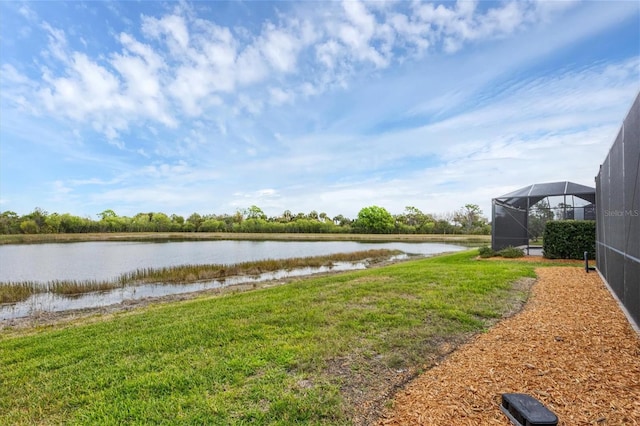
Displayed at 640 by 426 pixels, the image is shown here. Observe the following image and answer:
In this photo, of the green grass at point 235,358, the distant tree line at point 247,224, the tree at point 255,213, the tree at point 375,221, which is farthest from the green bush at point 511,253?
the tree at point 255,213

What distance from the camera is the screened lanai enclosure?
42.6 ft

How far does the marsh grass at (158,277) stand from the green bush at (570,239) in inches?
445

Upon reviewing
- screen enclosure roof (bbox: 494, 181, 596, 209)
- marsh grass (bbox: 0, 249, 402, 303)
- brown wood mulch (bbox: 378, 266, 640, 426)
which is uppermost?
screen enclosure roof (bbox: 494, 181, 596, 209)

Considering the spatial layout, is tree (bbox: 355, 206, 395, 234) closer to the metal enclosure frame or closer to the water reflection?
the water reflection

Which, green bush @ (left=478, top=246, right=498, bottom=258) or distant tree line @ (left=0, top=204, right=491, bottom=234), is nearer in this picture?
green bush @ (left=478, top=246, right=498, bottom=258)

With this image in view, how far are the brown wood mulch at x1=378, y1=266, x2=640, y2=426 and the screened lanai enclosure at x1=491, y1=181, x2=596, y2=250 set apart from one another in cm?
1024

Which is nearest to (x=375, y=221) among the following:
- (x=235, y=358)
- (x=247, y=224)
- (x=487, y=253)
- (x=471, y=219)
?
(x=471, y=219)

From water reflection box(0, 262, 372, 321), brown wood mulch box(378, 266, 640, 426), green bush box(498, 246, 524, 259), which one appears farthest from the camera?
green bush box(498, 246, 524, 259)

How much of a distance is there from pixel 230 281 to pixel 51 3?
11.0 m

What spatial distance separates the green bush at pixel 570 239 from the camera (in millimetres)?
10375

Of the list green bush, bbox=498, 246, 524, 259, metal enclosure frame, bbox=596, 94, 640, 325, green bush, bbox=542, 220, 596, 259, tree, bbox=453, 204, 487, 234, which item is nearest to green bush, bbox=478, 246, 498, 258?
green bush, bbox=498, 246, 524, 259

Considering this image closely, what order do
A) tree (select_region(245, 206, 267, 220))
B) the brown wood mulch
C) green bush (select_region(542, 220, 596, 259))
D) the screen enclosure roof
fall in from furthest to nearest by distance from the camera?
1. tree (select_region(245, 206, 267, 220))
2. the screen enclosure roof
3. green bush (select_region(542, 220, 596, 259))
4. the brown wood mulch

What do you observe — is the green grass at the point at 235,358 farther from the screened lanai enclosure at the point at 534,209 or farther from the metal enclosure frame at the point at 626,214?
the screened lanai enclosure at the point at 534,209

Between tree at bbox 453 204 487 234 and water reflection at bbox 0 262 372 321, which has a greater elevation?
tree at bbox 453 204 487 234
